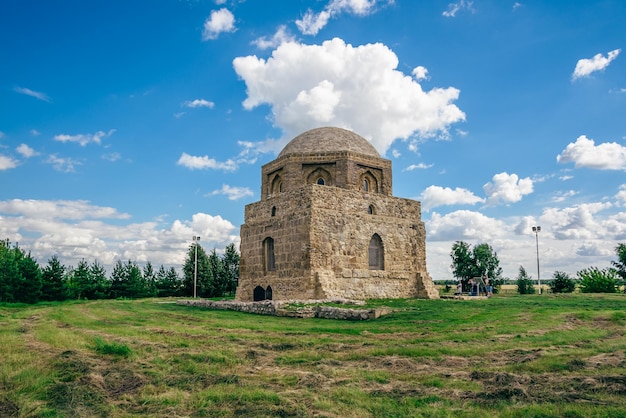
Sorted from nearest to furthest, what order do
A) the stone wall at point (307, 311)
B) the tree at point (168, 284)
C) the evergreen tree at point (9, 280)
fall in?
the stone wall at point (307, 311) → the evergreen tree at point (9, 280) → the tree at point (168, 284)

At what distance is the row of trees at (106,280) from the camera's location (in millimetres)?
31453

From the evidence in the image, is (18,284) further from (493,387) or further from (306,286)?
(493,387)

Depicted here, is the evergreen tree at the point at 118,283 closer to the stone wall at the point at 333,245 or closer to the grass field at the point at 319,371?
the stone wall at the point at 333,245

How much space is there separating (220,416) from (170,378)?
5.98 ft

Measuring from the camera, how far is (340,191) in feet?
77.8

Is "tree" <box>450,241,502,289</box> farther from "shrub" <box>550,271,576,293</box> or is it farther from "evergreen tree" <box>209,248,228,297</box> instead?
"evergreen tree" <box>209,248,228,297</box>

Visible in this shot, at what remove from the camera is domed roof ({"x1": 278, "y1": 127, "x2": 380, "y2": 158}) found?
25859 millimetres

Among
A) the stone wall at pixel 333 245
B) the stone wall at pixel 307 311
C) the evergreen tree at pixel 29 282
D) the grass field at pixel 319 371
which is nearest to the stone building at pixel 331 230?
the stone wall at pixel 333 245

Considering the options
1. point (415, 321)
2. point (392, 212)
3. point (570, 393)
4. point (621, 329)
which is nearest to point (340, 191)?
point (392, 212)

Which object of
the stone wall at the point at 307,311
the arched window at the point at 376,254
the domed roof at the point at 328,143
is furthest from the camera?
the domed roof at the point at 328,143

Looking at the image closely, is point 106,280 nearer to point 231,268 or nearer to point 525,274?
point 231,268

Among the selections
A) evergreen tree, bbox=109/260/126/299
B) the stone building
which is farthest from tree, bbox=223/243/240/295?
the stone building

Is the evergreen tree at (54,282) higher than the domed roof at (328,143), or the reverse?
the domed roof at (328,143)

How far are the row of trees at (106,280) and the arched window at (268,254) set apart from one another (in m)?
16.4
